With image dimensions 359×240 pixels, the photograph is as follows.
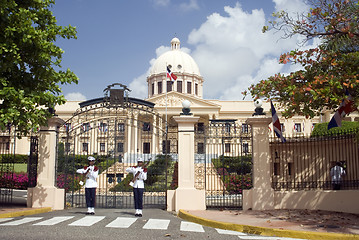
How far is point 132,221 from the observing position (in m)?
8.23

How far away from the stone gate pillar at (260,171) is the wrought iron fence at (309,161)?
0.45 metres

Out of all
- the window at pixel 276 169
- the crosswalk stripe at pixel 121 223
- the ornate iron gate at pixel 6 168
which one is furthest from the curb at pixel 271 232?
the ornate iron gate at pixel 6 168

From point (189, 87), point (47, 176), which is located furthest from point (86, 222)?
point (189, 87)

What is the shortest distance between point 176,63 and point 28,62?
49.9 metres

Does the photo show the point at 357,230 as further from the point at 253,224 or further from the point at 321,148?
the point at 321,148

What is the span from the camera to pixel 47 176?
37.2ft

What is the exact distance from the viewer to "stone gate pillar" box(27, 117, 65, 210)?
11.2m

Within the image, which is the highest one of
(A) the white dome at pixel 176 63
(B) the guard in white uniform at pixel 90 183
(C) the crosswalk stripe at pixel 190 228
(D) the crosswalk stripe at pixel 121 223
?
(A) the white dome at pixel 176 63

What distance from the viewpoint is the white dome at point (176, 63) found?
59.3 meters

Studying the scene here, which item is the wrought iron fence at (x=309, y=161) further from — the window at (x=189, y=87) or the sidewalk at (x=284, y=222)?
the window at (x=189, y=87)

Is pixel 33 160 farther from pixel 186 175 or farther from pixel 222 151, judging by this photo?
pixel 222 151

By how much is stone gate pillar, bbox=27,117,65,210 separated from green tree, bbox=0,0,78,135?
1121 millimetres

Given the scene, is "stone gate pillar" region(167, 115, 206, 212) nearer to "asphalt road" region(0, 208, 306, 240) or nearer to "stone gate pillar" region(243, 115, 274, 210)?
"stone gate pillar" region(243, 115, 274, 210)

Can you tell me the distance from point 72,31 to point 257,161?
20.8ft
